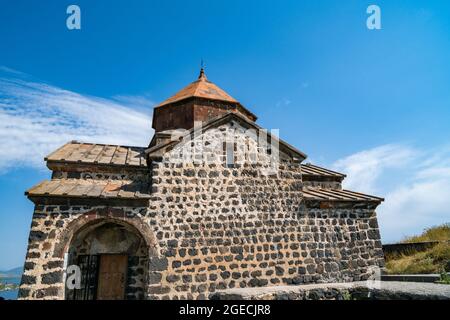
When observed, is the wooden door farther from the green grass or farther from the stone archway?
the green grass

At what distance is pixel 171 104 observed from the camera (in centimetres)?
1121

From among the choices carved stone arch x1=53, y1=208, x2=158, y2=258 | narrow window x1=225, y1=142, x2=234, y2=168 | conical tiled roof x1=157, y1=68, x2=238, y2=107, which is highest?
conical tiled roof x1=157, y1=68, x2=238, y2=107

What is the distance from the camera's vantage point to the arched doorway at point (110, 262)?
7629 mm

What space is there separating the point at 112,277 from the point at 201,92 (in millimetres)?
7292

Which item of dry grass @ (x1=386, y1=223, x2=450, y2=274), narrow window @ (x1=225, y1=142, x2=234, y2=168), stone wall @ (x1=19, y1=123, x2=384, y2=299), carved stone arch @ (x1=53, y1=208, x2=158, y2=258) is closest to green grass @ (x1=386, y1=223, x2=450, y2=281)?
dry grass @ (x1=386, y1=223, x2=450, y2=274)

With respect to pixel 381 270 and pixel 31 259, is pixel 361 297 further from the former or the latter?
pixel 31 259

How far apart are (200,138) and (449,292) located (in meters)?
6.23

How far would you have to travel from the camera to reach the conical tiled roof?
442 inches

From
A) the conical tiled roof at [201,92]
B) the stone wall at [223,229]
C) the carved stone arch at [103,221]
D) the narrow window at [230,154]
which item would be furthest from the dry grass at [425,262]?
the conical tiled roof at [201,92]

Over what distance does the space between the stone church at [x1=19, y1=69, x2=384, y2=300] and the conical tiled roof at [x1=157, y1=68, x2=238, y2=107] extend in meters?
2.79

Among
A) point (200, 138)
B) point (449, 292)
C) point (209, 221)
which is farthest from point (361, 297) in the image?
point (200, 138)

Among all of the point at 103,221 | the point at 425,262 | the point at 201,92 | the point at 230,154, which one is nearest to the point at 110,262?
the point at 103,221

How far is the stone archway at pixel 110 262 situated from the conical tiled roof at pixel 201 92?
18.3 ft

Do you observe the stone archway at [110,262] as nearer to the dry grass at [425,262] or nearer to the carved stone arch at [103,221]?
the carved stone arch at [103,221]
